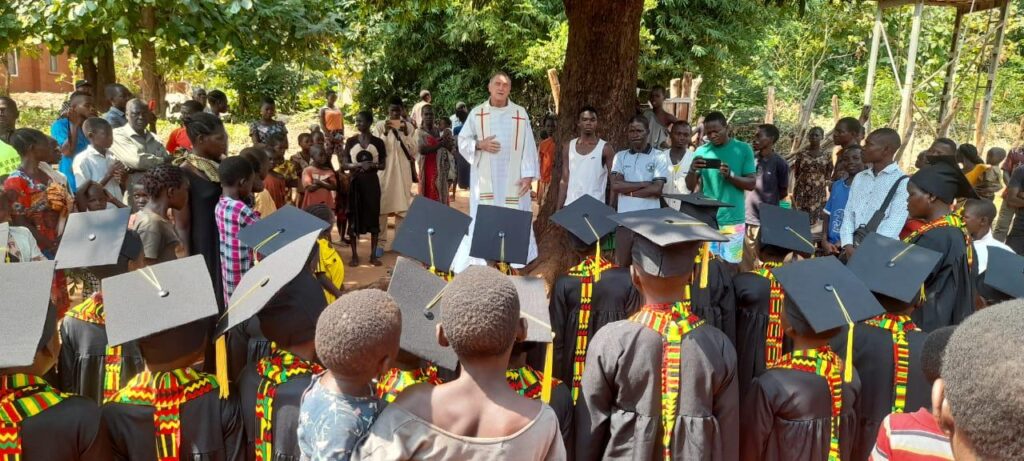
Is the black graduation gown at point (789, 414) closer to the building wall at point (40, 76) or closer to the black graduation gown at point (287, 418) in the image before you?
the black graduation gown at point (287, 418)

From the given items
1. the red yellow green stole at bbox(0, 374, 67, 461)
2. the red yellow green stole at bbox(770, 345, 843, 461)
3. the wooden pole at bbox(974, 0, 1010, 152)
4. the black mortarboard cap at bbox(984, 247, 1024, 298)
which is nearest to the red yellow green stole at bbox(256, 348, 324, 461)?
the red yellow green stole at bbox(0, 374, 67, 461)

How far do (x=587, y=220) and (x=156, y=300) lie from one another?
2.29 m

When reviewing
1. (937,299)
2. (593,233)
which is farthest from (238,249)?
(937,299)

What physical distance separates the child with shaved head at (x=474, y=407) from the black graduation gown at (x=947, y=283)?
112 inches

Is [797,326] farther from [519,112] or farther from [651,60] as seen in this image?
[651,60]

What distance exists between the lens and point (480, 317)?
1.86m

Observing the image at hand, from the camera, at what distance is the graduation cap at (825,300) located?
2.68 meters

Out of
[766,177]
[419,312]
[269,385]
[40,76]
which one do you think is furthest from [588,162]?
[40,76]

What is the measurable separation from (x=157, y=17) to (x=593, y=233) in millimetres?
4510

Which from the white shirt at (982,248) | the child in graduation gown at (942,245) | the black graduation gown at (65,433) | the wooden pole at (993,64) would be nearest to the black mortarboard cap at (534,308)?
the black graduation gown at (65,433)

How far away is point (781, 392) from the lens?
8.54 ft

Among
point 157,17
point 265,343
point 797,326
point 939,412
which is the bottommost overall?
point 265,343

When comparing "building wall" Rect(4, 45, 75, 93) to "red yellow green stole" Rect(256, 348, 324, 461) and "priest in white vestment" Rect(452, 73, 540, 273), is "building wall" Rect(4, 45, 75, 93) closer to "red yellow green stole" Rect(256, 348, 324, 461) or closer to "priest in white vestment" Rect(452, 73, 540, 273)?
"priest in white vestment" Rect(452, 73, 540, 273)

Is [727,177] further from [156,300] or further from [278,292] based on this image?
[156,300]
